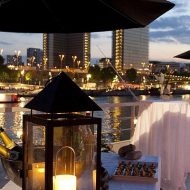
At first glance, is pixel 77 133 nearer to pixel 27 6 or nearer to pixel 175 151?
pixel 27 6

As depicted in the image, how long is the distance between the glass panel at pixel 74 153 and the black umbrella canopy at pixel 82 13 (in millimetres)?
691

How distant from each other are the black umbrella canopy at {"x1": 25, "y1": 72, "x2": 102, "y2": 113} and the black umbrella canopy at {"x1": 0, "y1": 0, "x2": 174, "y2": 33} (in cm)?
52

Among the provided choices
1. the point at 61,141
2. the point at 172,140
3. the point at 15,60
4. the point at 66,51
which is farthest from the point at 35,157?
the point at 15,60

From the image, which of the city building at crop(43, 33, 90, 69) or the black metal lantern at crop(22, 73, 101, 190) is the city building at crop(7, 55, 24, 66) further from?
the black metal lantern at crop(22, 73, 101, 190)

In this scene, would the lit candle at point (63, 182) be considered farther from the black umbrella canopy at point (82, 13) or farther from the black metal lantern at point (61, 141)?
the black umbrella canopy at point (82, 13)

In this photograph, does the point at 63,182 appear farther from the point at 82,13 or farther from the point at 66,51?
the point at 66,51

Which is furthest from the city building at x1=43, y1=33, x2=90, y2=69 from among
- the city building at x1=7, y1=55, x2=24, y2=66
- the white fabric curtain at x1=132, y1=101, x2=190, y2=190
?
the white fabric curtain at x1=132, y1=101, x2=190, y2=190

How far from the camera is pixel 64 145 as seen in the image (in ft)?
5.24

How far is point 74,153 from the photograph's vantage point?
1612 mm

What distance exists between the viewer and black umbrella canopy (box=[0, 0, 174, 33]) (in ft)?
6.58

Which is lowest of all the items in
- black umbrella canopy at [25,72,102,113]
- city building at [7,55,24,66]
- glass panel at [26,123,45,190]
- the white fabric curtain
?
the white fabric curtain

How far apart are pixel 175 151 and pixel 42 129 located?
2987 mm

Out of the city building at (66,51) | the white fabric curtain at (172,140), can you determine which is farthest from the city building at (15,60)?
the white fabric curtain at (172,140)

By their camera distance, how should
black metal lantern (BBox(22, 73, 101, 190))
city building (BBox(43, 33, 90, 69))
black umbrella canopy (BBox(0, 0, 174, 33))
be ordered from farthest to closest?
city building (BBox(43, 33, 90, 69))
black umbrella canopy (BBox(0, 0, 174, 33))
black metal lantern (BBox(22, 73, 101, 190))
